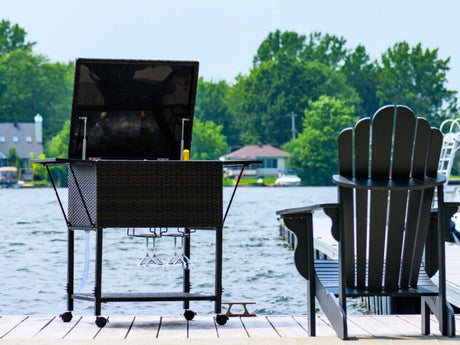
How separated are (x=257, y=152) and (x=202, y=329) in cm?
9044

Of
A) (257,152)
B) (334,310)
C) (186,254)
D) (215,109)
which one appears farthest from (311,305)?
(215,109)

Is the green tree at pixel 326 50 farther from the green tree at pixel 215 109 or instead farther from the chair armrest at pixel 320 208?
the chair armrest at pixel 320 208

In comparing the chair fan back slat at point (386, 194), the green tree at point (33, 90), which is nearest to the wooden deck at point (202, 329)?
the chair fan back slat at point (386, 194)

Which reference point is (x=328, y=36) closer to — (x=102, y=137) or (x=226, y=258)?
(x=226, y=258)

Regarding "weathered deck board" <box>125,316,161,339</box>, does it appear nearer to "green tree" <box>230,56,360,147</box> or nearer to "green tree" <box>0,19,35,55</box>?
"green tree" <box>230,56,360,147</box>

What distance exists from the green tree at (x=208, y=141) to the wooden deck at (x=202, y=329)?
89.7 m

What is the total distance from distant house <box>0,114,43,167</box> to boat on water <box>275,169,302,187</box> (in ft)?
77.7

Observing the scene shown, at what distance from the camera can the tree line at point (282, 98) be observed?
311 ft

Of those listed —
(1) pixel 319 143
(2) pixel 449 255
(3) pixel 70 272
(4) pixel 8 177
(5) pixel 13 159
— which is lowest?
(4) pixel 8 177

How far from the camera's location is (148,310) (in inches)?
531

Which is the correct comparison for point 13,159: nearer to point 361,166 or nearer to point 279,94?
point 279,94

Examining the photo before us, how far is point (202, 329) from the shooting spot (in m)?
5.39

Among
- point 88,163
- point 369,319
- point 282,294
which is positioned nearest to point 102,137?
point 88,163

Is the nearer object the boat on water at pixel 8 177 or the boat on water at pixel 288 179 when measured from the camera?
the boat on water at pixel 8 177
